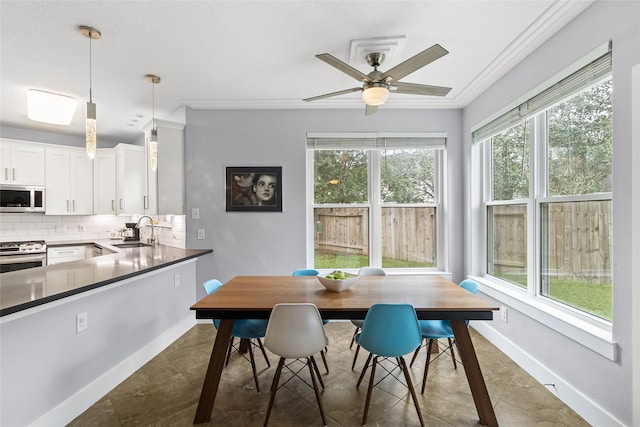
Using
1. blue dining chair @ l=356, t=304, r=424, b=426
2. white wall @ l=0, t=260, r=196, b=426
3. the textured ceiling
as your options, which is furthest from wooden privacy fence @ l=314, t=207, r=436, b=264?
blue dining chair @ l=356, t=304, r=424, b=426

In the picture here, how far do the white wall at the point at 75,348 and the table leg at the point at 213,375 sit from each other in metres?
0.86

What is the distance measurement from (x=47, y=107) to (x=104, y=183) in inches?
80.3

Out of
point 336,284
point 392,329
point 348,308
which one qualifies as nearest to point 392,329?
point 392,329

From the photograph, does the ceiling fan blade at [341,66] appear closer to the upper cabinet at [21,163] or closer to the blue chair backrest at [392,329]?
the blue chair backrest at [392,329]

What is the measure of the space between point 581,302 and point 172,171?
416 centimetres

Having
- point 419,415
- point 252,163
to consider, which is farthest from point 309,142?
point 419,415

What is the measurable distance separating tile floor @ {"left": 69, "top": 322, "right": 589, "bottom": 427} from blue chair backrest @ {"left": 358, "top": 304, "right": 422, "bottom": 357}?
1.69 ft

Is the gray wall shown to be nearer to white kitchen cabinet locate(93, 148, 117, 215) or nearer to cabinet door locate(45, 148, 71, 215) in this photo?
white kitchen cabinet locate(93, 148, 117, 215)

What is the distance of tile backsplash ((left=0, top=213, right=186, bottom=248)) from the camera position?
4.07 m

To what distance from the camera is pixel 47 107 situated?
9.51ft

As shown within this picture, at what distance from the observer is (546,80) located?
7.38 ft

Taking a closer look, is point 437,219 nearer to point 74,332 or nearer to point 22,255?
point 74,332

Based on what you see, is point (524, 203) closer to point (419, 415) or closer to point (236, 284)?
point (419, 415)

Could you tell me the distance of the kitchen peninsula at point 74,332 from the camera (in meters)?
1.60
